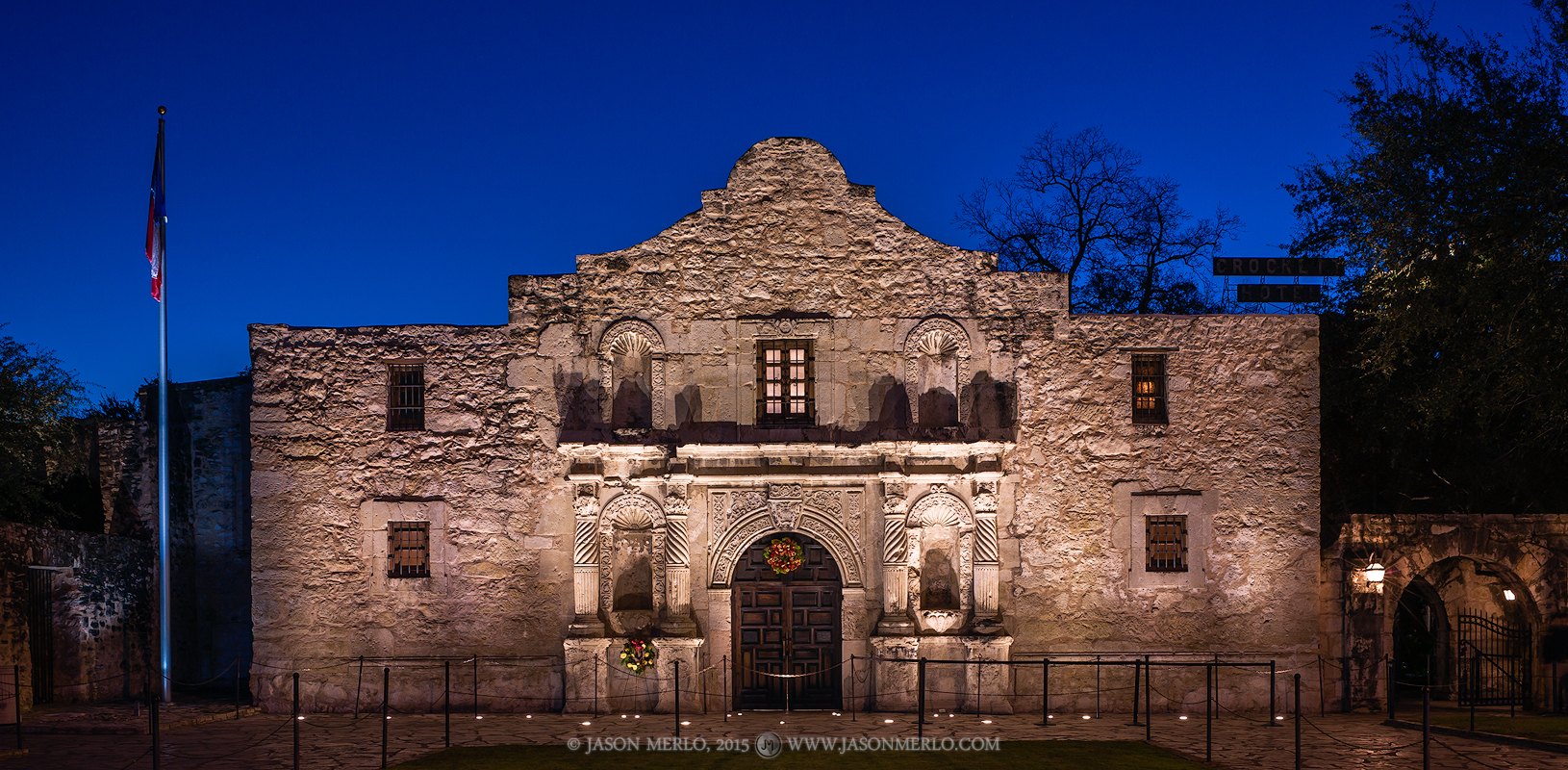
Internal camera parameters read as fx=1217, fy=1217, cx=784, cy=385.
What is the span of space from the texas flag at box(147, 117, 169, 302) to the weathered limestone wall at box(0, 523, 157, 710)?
13.7 feet

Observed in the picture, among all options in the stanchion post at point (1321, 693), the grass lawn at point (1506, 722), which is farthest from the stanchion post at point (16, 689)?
the grass lawn at point (1506, 722)

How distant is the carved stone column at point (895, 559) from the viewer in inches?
696

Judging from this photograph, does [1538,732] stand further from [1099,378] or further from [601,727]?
[601,727]

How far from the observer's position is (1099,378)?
18312 mm

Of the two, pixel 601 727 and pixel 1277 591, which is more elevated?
pixel 1277 591

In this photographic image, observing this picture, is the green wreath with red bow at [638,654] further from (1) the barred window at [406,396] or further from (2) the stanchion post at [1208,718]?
(2) the stanchion post at [1208,718]

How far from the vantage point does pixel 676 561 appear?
18047 mm

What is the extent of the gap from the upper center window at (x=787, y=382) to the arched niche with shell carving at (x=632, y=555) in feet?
7.45

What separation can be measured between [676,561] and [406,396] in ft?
16.2

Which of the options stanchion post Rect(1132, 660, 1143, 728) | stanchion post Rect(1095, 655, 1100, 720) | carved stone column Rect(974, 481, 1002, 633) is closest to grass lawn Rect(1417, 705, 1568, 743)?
stanchion post Rect(1132, 660, 1143, 728)

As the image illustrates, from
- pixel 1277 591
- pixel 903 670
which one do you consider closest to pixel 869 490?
pixel 903 670

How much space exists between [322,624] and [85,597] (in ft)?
14.9

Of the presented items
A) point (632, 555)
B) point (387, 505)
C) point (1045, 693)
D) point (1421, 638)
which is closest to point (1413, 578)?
point (1045, 693)

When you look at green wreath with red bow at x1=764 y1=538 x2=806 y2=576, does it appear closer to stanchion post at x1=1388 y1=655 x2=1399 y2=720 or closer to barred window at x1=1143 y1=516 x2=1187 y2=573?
barred window at x1=1143 y1=516 x2=1187 y2=573
